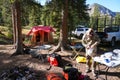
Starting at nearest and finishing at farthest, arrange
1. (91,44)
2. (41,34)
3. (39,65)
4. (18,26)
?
1. (91,44)
2. (39,65)
3. (18,26)
4. (41,34)

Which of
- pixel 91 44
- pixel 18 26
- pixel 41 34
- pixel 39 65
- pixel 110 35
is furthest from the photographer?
pixel 41 34

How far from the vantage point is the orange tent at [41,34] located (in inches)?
837

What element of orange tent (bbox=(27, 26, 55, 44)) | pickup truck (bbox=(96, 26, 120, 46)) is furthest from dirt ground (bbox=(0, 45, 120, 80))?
orange tent (bbox=(27, 26, 55, 44))

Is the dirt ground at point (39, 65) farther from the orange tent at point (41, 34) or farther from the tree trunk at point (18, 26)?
the orange tent at point (41, 34)

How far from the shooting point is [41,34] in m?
22.0

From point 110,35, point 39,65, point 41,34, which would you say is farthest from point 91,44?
point 41,34

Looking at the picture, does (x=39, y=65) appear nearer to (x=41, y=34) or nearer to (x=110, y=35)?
(x=110, y=35)

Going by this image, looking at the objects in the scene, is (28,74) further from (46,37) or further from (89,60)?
(46,37)

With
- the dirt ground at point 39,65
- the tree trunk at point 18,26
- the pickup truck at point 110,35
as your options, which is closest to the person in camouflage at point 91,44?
the dirt ground at point 39,65

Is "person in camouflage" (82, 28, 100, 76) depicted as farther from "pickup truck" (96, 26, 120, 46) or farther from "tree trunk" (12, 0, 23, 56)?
"pickup truck" (96, 26, 120, 46)

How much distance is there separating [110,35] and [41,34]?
6970 millimetres

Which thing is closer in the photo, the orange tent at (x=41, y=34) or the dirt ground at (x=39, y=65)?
the dirt ground at (x=39, y=65)

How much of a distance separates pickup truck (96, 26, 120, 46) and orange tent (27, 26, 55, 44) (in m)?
5.41

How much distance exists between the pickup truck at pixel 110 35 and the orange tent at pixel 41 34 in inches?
213
